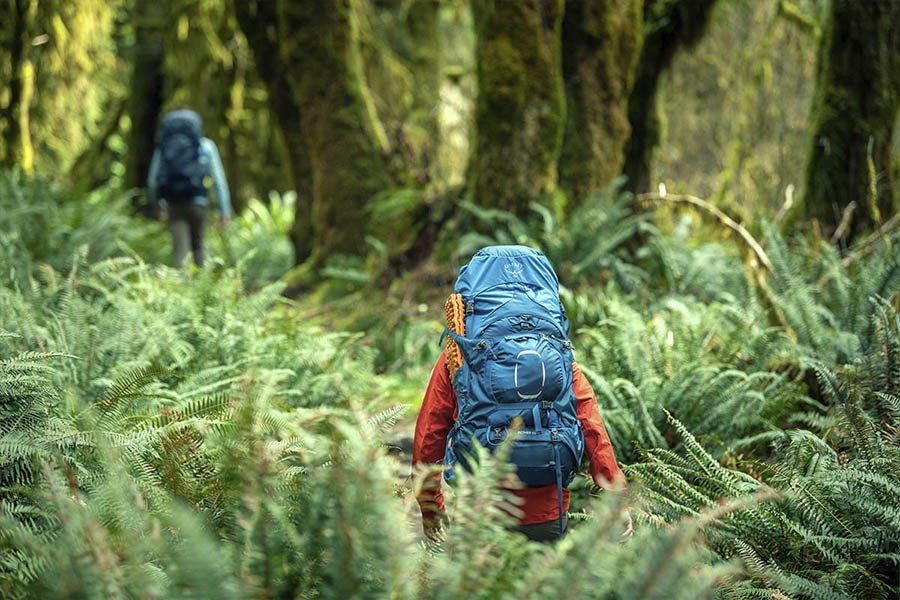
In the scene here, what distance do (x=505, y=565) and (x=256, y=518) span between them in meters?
0.62

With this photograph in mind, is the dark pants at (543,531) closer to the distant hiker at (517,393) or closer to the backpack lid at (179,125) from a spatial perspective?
the distant hiker at (517,393)

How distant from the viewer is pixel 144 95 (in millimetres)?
14102

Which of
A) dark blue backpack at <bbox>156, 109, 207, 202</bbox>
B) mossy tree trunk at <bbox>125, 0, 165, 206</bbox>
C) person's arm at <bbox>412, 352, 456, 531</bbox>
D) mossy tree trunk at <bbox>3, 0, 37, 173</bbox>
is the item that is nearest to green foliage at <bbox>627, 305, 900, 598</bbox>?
person's arm at <bbox>412, 352, 456, 531</bbox>

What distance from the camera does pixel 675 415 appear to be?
4.54m

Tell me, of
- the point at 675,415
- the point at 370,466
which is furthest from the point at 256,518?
the point at 675,415

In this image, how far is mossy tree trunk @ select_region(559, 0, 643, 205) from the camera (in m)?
8.14

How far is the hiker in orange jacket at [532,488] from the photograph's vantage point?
10.2 ft

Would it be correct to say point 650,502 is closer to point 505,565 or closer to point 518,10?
point 505,565

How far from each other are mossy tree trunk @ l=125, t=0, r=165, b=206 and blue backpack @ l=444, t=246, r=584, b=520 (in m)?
11.9

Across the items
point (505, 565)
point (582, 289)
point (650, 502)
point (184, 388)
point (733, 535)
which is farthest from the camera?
point (582, 289)

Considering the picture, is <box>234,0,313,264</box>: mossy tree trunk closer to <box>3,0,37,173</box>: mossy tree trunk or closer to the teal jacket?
the teal jacket

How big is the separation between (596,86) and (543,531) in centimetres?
601

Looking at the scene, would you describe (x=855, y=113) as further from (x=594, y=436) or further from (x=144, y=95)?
(x=144, y=95)

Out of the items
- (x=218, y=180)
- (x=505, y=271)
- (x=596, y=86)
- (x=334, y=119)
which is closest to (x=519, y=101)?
(x=596, y=86)
